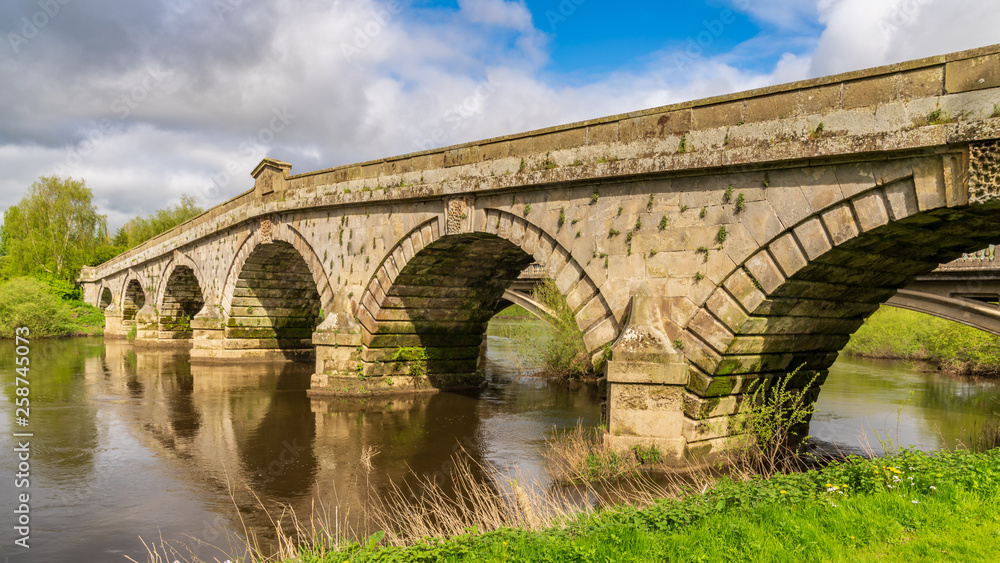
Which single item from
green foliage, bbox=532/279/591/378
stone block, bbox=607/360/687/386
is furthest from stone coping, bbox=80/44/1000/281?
green foliage, bbox=532/279/591/378

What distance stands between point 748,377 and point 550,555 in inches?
214

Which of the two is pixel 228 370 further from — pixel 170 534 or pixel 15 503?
pixel 170 534

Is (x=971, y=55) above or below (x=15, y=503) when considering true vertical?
above

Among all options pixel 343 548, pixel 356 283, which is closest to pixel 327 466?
pixel 343 548

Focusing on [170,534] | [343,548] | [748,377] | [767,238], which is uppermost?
[767,238]

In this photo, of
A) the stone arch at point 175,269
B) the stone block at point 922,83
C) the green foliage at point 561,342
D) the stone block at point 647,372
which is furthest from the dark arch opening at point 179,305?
the stone block at point 922,83

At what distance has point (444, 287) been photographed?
15.1m


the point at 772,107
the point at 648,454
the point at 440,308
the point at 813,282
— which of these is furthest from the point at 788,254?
the point at 440,308

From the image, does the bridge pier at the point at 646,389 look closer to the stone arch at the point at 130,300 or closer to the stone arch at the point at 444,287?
Result: the stone arch at the point at 444,287

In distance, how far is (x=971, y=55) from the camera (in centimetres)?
652

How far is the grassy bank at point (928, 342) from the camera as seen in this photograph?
20.5 metres

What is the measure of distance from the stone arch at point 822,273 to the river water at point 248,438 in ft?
5.48

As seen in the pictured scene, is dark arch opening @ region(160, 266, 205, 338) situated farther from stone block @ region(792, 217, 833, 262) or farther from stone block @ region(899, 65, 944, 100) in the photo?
stone block @ region(899, 65, 944, 100)

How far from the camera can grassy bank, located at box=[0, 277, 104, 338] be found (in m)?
32.0
